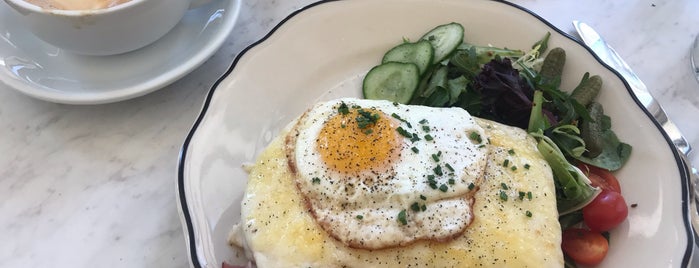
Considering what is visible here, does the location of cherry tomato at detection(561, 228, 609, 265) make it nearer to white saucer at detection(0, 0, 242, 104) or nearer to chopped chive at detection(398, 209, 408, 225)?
chopped chive at detection(398, 209, 408, 225)

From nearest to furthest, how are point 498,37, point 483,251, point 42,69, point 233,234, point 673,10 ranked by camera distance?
point 483,251 → point 233,234 → point 42,69 → point 498,37 → point 673,10

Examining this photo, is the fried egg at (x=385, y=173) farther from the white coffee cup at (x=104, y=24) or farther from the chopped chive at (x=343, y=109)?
the white coffee cup at (x=104, y=24)

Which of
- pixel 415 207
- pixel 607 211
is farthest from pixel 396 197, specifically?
pixel 607 211

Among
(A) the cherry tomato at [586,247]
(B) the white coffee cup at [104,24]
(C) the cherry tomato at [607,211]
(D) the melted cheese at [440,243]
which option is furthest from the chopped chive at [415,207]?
(B) the white coffee cup at [104,24]

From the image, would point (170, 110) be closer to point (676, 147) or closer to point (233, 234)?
point (233, 234)

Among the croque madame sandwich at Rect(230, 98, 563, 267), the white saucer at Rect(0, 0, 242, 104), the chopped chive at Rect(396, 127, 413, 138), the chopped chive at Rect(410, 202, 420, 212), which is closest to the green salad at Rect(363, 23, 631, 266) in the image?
the croque madame sandwich at Rect(230, 98, 563, 267)

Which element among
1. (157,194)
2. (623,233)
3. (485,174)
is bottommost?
(157,194)

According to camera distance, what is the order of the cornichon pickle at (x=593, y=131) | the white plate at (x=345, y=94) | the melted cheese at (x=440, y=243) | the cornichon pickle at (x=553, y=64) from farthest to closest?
1. the cornichon pickle at (x=553, y=64)
2. the cornichon pickle at (x=593, y=131)
3. the white plate at (x=345, y=94)
4. the melted cheese at (x=440, y=243)

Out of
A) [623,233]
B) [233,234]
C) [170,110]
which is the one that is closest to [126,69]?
[170,110]
